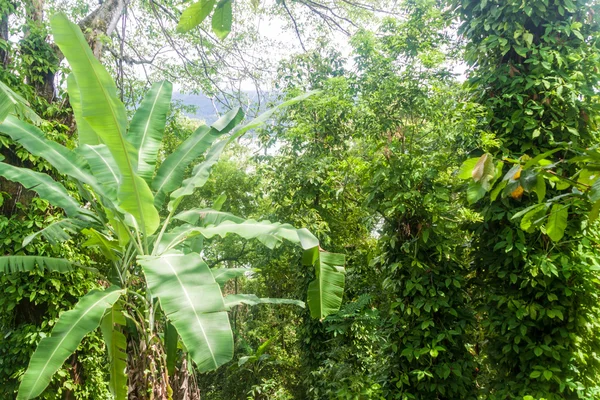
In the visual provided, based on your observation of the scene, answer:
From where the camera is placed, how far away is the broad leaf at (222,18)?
2.20ft

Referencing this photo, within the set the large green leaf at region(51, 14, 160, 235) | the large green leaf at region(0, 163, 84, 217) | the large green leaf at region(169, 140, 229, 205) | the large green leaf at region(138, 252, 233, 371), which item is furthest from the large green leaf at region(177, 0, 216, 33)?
the large green leaf at region(0, 163, 84, 217)

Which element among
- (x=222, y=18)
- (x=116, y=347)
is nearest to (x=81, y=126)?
(x=116, y=347)

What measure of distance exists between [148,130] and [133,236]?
0.60 metres

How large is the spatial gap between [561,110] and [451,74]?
1.21 metres

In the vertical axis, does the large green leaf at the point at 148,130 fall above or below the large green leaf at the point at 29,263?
above

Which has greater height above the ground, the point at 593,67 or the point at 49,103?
the point at 49,103

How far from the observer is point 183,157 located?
2.55 metres

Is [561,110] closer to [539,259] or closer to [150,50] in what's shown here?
[539,259]

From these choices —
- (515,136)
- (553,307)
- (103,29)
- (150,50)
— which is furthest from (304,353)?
(150,50)

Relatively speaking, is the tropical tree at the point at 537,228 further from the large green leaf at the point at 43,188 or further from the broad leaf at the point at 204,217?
the large green leaf at the point at 43,188

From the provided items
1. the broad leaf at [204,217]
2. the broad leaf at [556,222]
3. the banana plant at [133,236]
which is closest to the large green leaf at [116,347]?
the banana plant at [133,236]

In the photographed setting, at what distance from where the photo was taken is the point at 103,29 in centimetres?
459

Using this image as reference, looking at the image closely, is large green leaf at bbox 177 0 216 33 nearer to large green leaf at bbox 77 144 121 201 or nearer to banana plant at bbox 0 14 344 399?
banana plant at bbox 0 14 344 399

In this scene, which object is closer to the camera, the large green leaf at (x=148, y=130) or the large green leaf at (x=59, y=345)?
the large green leaf at (x=59, y=345)
